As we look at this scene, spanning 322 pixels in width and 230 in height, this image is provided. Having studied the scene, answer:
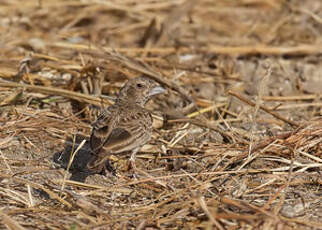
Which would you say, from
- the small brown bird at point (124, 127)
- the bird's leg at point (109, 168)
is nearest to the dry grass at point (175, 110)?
the bird's leg at point (109, 168)

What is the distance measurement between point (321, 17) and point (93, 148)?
5.67 meters

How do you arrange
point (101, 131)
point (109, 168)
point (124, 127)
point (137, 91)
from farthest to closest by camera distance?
point (137, 91)
point (109, 168)
point (124, 127)
point (101, 131)

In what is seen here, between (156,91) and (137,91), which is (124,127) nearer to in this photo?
(137,91)

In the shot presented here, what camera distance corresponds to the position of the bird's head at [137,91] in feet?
18.0

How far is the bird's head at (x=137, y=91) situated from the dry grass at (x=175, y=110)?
17.8 inches

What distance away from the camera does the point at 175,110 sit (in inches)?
246

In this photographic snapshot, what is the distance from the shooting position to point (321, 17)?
358 inches

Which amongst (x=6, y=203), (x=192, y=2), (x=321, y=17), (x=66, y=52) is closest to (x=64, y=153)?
(x=6, y=203)

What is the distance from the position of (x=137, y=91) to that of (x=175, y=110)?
0.84 metres

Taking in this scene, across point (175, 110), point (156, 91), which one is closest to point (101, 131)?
point (156, 91)

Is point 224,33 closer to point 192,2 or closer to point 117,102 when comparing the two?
point 192,2

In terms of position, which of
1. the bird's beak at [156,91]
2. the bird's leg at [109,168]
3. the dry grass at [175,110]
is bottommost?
the bird's leg at [109,168]

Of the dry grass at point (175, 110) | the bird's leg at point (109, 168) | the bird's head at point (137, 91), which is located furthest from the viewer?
the bird's head at point (137, 91)

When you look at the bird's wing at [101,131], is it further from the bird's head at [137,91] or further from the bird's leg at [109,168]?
the bird's head at [137,91]
